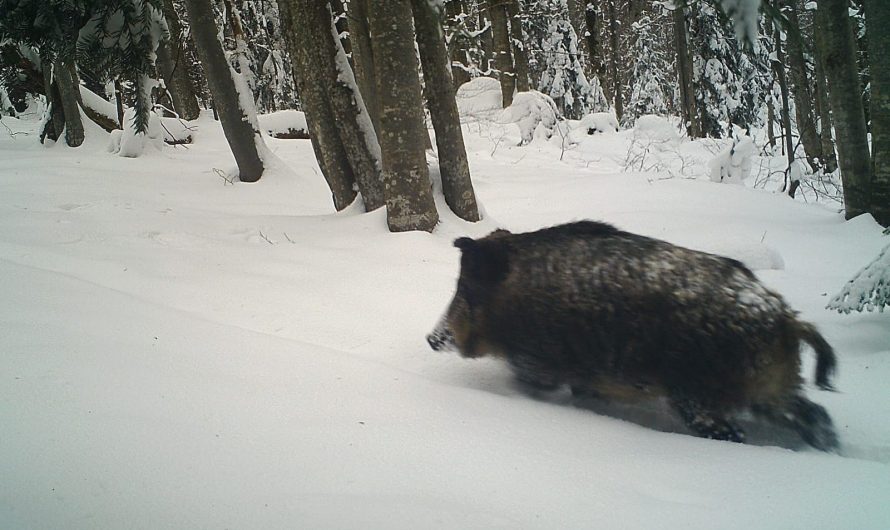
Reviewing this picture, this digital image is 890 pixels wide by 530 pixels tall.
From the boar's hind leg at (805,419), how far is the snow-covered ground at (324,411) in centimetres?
9

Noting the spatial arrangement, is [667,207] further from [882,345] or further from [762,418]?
[762,418]

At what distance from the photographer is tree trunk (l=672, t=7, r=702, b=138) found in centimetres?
1505

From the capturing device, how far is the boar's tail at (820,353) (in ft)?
8.05

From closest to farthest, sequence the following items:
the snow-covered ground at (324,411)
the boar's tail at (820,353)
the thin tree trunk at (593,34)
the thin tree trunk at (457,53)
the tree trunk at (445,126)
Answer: the snow-covered ground at (324,411) → the boar's tail at (820,353) → the tree trunk at (445,126) → the thin tree trunk at (457,53) → the thin tree trunk at (593,34)

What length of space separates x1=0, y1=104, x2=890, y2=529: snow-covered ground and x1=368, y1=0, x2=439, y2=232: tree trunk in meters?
0.29

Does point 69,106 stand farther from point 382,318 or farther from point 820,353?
point 820,353

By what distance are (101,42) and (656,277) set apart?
4785mm

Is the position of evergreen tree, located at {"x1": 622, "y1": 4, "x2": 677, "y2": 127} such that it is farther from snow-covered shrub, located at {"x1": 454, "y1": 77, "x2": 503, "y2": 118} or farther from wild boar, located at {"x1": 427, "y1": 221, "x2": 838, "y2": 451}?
wild boar, located at {"x1": 427, "y1": 221, "x2": 838, "y2": 451}

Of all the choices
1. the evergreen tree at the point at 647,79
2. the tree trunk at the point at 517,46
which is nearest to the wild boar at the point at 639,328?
the tree trunk at the point at 517,46

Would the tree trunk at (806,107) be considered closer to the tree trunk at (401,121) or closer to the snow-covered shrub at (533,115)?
the snow-covered shrub at (533,115)

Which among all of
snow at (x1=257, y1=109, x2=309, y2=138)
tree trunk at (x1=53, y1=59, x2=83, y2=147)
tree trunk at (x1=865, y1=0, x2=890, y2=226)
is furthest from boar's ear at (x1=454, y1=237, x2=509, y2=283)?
snow at (x1=257, y1=109, x2=309, y2=138)

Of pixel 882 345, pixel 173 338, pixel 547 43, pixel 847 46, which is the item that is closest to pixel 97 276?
pixel 173 338

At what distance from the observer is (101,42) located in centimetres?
468

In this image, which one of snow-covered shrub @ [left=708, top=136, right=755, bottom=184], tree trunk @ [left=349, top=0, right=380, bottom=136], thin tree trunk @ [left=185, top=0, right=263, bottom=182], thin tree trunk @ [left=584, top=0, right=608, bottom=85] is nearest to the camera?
tree trunk @ [left=349, top=0, right=380, bottom=136]
